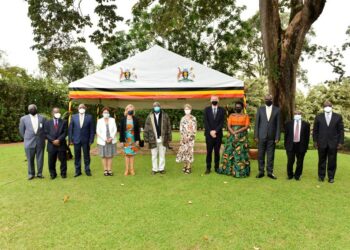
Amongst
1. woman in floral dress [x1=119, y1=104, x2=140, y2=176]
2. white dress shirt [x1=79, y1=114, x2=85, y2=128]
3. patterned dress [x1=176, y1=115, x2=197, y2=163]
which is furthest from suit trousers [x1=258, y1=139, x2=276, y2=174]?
white dress shirt [x1=79, y1=114, x2=85, y2=128]

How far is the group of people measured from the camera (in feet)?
20.7

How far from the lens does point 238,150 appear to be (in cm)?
666

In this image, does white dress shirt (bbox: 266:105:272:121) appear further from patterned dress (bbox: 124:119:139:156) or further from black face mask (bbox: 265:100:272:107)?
patterned dress (bbox: 124:119:139:156)

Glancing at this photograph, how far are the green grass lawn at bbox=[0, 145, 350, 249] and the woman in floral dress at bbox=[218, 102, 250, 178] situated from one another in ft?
1.06

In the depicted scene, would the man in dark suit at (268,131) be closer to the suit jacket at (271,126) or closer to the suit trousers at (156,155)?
the suit jacket at (271,126)

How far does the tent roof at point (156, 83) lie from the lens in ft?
27.7

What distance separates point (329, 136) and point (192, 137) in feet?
9.97

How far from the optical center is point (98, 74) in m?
8.80

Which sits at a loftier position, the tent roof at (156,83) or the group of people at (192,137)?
the tent roof at (156,83)

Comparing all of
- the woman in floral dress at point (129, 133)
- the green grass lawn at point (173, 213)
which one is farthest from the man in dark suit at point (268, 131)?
the woman in floral dress at point (129, 133)

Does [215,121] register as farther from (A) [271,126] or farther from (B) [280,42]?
(B) [280,42]

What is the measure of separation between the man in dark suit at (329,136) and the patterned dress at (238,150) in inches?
61.0

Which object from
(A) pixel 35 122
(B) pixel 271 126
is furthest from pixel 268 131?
(A) pixel 35 122

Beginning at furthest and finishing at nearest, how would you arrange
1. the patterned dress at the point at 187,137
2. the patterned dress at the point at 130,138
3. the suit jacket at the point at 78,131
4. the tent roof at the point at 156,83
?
the tent roof at the point at 156,83 < the patterned dress at the point at 187,137 < the patterned dress at the point at 130,138 < the suit jacket at the point at 78,131
